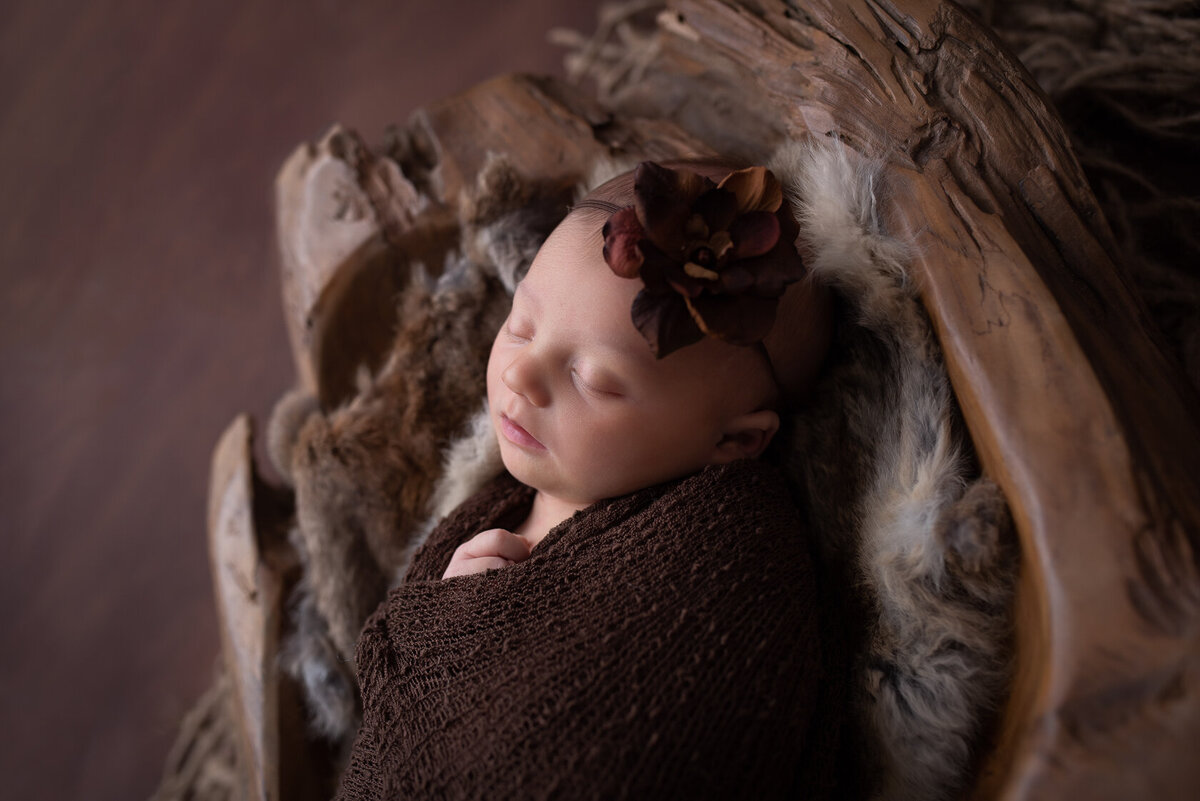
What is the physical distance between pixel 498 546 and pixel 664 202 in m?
0.41

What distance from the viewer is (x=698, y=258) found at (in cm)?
75

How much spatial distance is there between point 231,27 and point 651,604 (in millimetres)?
1838

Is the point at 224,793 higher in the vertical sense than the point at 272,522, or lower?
lower

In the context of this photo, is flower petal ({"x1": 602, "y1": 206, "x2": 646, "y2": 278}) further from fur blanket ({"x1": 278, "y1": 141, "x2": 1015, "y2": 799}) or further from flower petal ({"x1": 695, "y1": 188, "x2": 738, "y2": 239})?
fur blanket ({"x1": 278, "y1": 141, "x2": 1015, "y2": 799})

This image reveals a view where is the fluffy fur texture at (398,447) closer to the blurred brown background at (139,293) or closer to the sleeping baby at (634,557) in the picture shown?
the sleeping baby at (634,557)

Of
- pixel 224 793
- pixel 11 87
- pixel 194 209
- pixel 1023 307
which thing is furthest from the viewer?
pixel 194 209

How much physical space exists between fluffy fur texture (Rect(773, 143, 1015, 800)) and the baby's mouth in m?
0.32

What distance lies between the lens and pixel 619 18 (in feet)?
5.19

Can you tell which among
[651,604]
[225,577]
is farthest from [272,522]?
[651,604]

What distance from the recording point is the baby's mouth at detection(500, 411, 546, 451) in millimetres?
875

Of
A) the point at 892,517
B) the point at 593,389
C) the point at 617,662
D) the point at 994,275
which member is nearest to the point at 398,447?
the point at 593,389

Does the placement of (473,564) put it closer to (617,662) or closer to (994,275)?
(617,662)

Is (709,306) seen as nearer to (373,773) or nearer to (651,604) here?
(651,604)

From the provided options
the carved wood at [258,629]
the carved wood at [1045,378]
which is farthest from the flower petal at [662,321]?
the carved wood at [258,629]
